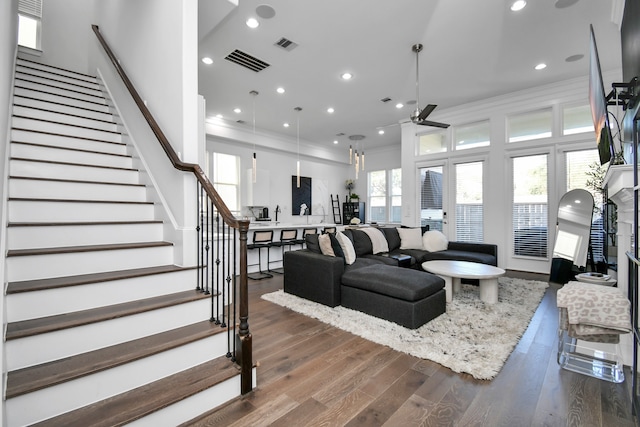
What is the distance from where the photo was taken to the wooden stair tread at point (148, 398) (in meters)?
1.39

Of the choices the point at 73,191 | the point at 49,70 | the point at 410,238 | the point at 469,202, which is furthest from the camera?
the point at 469,202

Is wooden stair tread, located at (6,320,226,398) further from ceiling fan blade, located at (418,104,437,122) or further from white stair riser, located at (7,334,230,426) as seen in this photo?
ceiling fan blade, located at (418,104,437,122)

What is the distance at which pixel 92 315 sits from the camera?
1.77 meters

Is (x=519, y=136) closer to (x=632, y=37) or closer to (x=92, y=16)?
(x=632, y=37)

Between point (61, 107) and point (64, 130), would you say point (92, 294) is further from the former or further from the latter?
point (61, 107)

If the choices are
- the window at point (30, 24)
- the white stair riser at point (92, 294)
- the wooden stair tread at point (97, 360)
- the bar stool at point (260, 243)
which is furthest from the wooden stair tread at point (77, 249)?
the window at point (30, 24)

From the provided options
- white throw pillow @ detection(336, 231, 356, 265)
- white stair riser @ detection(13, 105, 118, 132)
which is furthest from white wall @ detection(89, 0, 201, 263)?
white throw pillow @ detection(336, 231, 356, 265)

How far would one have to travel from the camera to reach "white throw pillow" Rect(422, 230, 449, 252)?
5402 mm

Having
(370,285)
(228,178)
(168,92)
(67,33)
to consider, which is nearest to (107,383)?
(168,92)

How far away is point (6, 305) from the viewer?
1.61 m

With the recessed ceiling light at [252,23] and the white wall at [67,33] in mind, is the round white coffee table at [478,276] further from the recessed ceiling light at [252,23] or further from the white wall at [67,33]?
the white wall at [67,33]

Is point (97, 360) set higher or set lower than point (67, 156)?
lower

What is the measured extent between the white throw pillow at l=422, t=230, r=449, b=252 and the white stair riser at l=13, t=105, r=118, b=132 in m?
5.34

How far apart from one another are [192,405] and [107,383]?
47 centimetres
